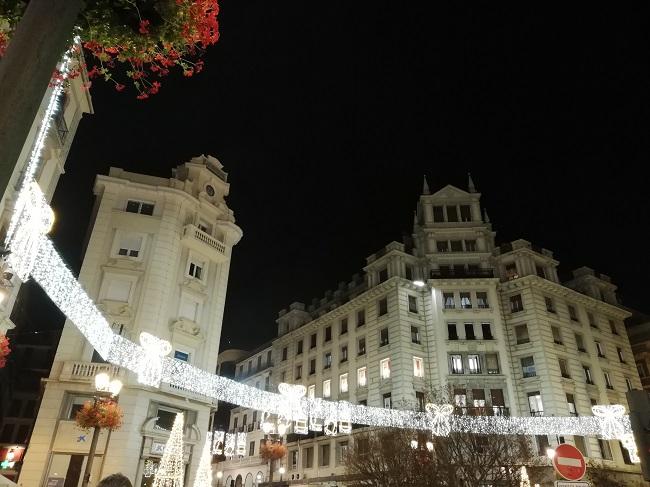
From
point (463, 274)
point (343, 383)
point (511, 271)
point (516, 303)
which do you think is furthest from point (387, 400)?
point (511, 271)

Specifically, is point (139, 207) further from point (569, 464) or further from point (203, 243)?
point (569, 464)

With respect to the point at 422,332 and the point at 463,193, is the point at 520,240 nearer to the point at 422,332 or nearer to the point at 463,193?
the point at 463,193

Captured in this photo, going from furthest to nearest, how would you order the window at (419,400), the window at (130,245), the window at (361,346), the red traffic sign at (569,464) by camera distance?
1. the window at (361,346)
2. the window at (419,400)
3. the window at (130,245)
4. the red traffic sign at (569,464)

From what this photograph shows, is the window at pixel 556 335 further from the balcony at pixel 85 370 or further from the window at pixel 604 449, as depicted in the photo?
the balcony at pixel 85 370

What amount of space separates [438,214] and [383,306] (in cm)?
1110

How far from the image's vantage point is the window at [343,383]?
143 ft

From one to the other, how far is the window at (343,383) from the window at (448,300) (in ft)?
36.5

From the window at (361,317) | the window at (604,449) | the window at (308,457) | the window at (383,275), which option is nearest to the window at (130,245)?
the window at (361,317)

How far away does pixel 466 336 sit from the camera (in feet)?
133

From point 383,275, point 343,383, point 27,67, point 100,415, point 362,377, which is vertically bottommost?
point 100,415

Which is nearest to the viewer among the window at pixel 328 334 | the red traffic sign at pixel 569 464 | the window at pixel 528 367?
the red traffic sign at pixel 569 464

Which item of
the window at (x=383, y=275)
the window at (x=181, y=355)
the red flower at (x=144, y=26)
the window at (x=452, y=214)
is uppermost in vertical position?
the window at (x=452, y=214)

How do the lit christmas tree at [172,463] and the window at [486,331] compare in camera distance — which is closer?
the lit christmas tree at [172,463]

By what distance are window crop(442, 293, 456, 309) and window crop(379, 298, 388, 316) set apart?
4.96m
